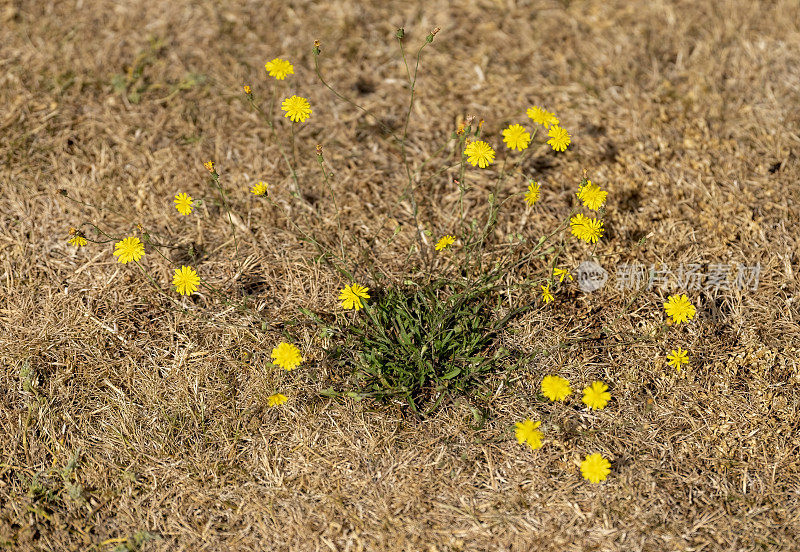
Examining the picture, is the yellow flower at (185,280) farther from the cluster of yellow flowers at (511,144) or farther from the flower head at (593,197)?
the flower head at (593,197)

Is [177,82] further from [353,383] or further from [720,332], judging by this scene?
[720,332]

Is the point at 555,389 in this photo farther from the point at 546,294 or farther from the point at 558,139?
the point at 558,139

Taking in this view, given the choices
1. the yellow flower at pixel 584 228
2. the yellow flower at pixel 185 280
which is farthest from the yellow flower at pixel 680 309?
the yellow flower at pixel 185 280

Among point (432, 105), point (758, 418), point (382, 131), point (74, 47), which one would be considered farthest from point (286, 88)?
point (758, 418)

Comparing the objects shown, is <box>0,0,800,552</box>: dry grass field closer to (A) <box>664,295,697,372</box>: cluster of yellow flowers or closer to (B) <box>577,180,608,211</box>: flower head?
(A) <box>664,295,697,372</box>: cluster of yellow flowers

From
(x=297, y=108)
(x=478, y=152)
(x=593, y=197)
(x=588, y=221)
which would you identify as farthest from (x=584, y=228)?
(x=297, y=108)

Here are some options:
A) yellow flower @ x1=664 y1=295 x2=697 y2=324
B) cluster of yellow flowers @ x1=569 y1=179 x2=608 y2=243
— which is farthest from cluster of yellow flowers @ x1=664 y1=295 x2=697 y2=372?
cluster of yellow flowers @ x1=569 y1=179 x2=608 y2=243
